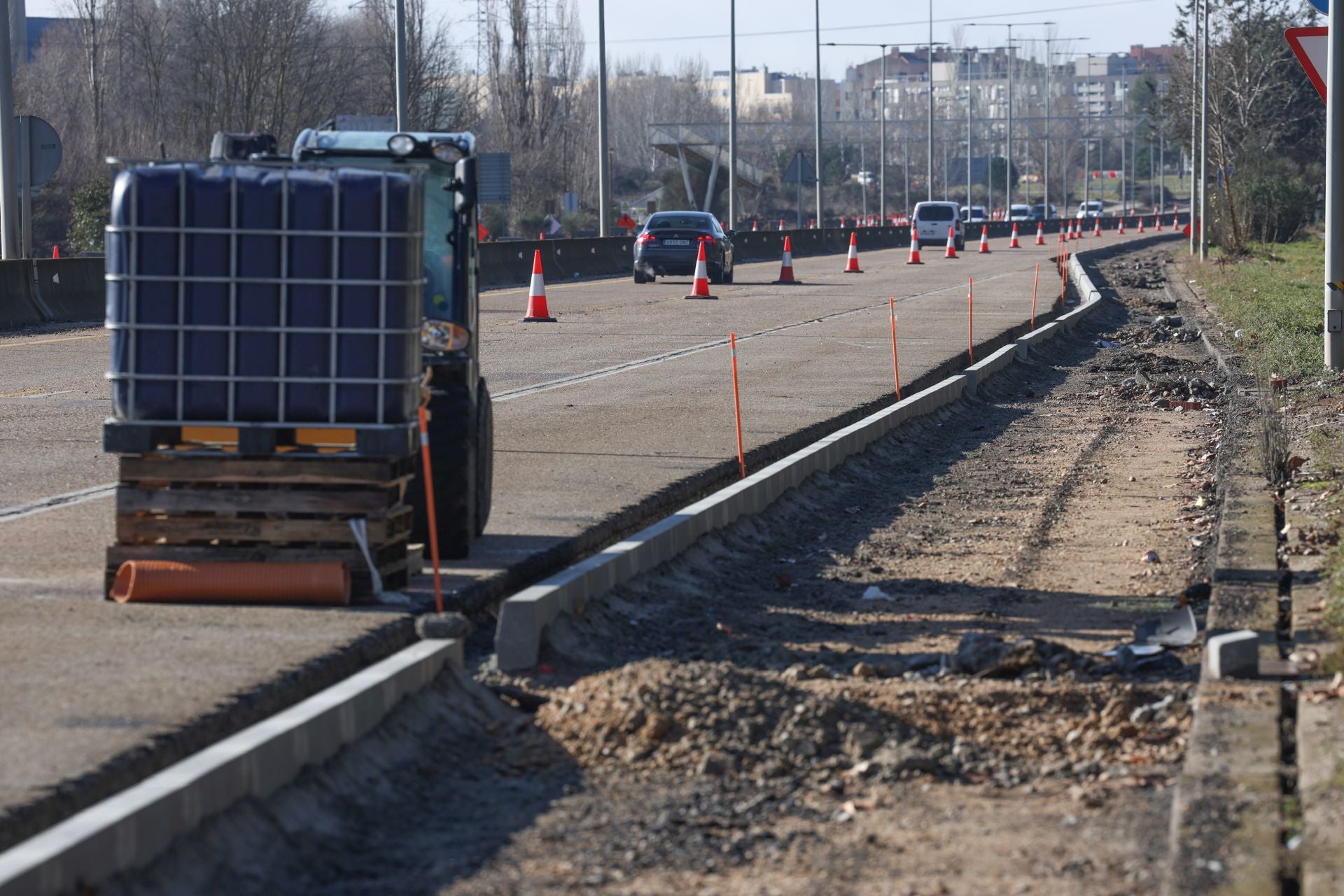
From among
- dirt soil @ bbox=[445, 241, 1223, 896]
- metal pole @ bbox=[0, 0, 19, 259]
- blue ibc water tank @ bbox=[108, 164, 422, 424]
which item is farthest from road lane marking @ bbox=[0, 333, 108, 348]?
blue ibc water tank @ bbox=[108, 164, 422, 424]

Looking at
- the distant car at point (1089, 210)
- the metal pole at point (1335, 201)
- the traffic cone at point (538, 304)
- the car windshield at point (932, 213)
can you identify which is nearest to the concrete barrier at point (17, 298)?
the traffic cone at point (538, 304)

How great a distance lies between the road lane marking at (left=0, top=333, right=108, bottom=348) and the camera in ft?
70.5

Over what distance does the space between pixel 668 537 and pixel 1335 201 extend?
398 inches

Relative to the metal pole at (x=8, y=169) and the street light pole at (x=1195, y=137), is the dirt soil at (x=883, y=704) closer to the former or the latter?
the metal pole at (x=8, y=169)

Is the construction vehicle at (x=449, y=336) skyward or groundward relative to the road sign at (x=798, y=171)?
groundward

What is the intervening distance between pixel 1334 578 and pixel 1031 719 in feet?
7.41

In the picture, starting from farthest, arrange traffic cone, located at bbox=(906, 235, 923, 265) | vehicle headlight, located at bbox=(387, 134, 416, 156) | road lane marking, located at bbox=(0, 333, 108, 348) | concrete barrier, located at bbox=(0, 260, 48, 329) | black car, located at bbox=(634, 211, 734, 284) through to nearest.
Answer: traffic cone, located at bbox=(906, 235, 923, 265)
black car, located at bbox=(634, 211, 734, 284)
concrete barrier, located at bbox=(0, 260, 48, 329)
road lane marking, located at bbox=(0, 333, 108, 348)
vehicle headlight, located at bbox=(387, 134, 416, 156)

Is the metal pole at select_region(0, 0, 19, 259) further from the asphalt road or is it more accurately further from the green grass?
the green grass

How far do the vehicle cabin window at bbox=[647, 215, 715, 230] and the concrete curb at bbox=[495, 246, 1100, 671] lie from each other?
19.7 meters

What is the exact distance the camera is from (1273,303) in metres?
27.3

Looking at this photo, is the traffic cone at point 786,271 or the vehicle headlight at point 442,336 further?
the traffic cone at point 786,271

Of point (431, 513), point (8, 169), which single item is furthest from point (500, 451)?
point (8, 169)

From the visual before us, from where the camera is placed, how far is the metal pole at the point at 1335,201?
1599 centimetres

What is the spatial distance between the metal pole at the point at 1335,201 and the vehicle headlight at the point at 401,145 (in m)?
10.1
